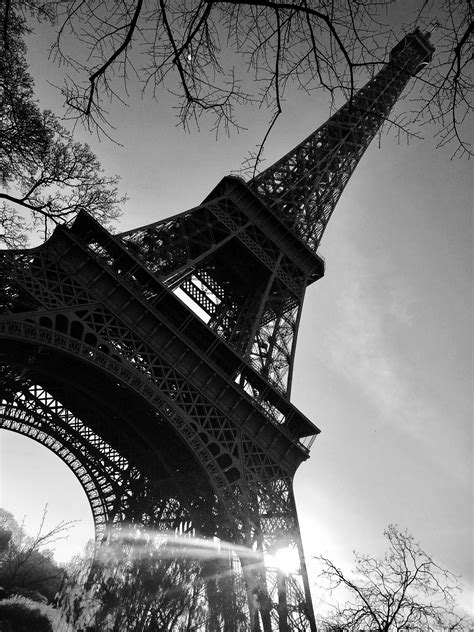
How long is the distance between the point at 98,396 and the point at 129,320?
418 centimetres

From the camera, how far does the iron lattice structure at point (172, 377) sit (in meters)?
14.8

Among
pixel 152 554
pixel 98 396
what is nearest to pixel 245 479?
pixel 152 554

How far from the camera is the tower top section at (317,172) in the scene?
28.0 m

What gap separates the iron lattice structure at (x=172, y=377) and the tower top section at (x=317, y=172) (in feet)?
6.29

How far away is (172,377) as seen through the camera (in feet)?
56.4

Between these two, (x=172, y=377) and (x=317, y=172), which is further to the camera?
(x=317, y=172)

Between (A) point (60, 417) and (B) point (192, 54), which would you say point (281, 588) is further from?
(B) point (192, 54)

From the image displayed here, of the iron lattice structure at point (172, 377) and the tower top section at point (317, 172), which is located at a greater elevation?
the tower top section at point (317, 172)

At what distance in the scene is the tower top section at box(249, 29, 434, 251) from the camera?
28.0 metres

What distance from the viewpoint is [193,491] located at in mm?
18641

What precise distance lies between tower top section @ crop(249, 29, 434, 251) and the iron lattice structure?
192 centimetres

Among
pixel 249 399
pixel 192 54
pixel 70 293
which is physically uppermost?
pixel 249 399

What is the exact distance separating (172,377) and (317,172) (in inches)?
791

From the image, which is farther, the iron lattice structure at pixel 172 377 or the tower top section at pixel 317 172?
the tower top section at pixel 317 172
